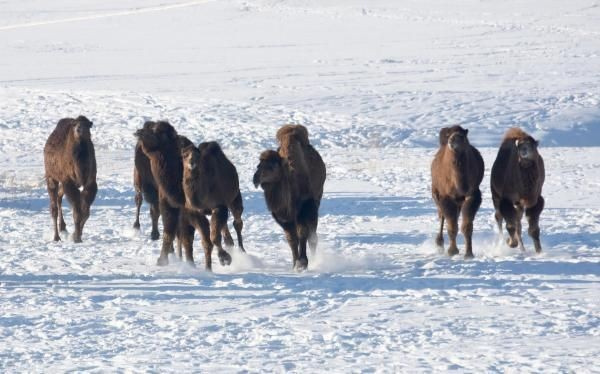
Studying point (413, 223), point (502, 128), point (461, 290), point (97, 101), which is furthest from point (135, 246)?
point (97, 101)

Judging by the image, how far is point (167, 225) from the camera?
490 inches

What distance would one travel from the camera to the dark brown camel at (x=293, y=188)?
11875mm

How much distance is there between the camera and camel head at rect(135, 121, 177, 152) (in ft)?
40.6

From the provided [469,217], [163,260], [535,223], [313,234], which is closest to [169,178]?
[163,260]

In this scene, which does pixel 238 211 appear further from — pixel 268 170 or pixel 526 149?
pixel 526 149

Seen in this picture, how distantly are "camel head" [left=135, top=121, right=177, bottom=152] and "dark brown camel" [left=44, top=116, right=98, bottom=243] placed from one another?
2280 mm

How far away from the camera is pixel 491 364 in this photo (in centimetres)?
803

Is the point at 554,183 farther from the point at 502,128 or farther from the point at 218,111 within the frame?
the point at 218,111

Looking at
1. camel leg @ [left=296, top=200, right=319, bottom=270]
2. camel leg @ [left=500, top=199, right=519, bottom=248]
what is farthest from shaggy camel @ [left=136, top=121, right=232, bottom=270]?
camel leg @ [left=500, top=199, right=519, bottom=248]

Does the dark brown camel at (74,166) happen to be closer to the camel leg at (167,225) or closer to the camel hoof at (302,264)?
the camel leg at (167,225)

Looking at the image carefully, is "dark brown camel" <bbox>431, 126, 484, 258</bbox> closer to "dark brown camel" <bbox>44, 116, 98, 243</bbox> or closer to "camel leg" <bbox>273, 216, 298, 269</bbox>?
"camel leg" <bbox>273, 216, 298, 269</bbox>

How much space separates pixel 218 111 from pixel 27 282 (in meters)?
17.2

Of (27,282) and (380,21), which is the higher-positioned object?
(380,21)

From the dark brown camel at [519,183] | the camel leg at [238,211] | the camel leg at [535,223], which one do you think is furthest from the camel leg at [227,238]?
the camel leg at [535,223]
